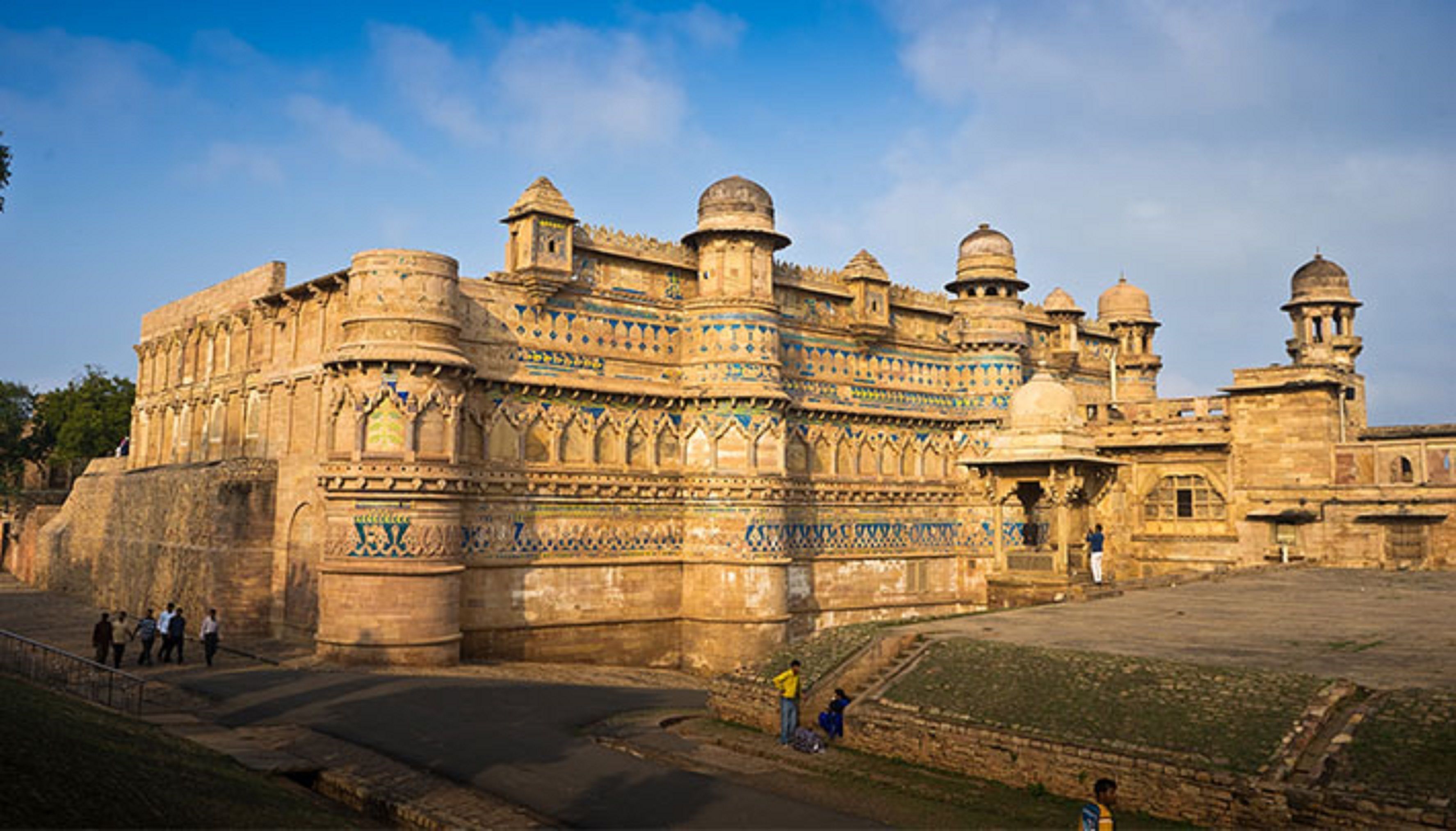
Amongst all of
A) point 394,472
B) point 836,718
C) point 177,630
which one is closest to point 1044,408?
point 836,718

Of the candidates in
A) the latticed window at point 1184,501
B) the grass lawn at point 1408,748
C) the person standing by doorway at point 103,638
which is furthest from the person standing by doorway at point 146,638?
the latticed window at point 1184,501

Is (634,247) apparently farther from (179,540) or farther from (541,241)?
(179,540)

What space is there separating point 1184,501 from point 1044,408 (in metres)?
14.5

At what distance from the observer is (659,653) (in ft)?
85.0

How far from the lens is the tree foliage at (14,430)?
49.0 meters

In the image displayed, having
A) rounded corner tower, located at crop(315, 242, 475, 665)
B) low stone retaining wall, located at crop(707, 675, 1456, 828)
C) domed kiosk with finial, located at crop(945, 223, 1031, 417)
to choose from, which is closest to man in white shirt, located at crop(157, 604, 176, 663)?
rounded corner tower, located at crop(315, 242, 475, 665)

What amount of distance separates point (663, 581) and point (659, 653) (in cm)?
177

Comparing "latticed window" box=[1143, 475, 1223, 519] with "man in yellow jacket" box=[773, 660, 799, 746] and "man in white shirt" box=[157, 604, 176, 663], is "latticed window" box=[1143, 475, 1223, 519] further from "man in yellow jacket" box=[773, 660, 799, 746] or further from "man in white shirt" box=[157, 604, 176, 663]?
"man in white shirt" box=[157, 604, 176, 663]

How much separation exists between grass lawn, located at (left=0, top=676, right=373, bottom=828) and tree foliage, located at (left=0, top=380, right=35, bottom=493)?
43.4 metres

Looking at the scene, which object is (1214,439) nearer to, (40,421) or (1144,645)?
(1144,645)

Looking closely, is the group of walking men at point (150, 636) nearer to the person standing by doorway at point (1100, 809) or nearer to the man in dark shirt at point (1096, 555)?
the person standing by doorway at point (1100, 809)

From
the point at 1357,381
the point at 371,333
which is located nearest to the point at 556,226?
the point at 371,333

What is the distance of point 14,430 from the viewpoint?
4925 centimetres

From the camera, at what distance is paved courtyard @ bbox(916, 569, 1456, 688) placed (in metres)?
13.0
